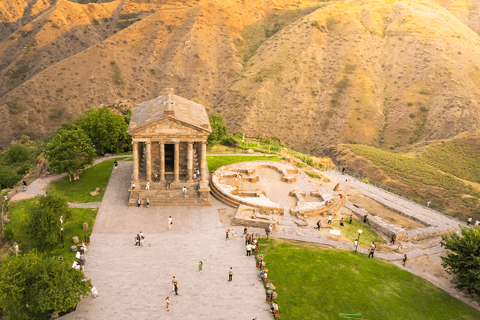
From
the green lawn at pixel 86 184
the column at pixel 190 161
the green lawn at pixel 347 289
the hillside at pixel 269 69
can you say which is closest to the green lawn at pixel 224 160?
the column at pixel 190 161

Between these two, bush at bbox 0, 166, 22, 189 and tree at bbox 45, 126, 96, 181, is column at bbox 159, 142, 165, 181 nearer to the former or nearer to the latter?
tree at bbox 45, 126, 96, 181

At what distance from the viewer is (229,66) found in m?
131

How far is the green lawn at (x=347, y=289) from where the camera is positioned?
27016mm

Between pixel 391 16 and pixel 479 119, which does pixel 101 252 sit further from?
pixel 391 16

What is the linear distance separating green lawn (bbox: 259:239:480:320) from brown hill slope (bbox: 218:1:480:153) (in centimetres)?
7493

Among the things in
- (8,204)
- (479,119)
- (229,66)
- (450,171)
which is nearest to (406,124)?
(479,119)

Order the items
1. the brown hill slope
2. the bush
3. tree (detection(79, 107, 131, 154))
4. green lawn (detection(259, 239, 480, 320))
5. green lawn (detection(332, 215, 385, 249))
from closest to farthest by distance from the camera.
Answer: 1. green lawn (detection(259, 239, 480, 320))
2. green lawn (detection(332, 215, 385, 249))
3. tree (detection(79, 107, 131, 154))
4. the bush
5. the brown hill slope

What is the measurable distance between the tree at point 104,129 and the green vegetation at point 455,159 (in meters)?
67.5

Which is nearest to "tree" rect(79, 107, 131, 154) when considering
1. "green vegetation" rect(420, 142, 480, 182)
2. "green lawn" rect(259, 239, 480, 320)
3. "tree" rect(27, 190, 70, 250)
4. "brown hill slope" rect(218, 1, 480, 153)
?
"tree" rect(27, 190, 70, 250)

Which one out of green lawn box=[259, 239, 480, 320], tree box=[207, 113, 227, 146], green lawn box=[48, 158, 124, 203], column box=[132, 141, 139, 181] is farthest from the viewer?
tree box=[207, 113, 227, 146]

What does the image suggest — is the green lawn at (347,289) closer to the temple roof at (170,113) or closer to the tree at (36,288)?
the tree at (36,288)

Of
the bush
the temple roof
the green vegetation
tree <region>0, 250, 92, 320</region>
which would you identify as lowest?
the bush

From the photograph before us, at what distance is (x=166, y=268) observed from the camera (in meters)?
30.6

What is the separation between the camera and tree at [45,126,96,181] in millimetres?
46312
